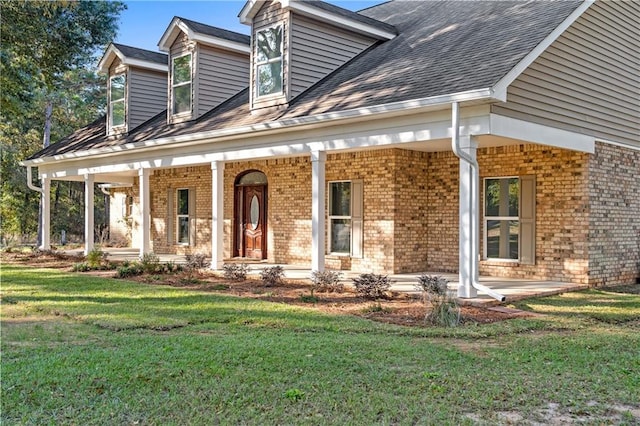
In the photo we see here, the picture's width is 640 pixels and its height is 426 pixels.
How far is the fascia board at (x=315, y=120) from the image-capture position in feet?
27.5

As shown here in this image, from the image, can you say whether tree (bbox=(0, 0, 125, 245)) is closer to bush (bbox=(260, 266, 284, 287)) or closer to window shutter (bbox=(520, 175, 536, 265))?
bush (bbox=(260, 266, 284, 287))

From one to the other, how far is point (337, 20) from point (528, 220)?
5.99m

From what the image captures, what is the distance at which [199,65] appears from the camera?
15336 millimetres

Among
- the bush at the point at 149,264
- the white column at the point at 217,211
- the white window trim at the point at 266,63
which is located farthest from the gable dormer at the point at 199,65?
the bush at the point at 149,264

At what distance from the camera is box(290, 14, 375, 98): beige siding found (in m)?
12.7

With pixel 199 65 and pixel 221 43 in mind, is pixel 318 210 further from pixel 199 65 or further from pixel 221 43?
pixel 221 43

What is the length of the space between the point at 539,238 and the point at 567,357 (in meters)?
5.66

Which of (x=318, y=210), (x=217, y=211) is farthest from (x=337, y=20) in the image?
(x=217, y=211)

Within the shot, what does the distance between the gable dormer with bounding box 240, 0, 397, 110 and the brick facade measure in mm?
2015

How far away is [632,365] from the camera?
218 inches

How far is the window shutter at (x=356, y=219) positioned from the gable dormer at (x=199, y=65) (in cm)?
485

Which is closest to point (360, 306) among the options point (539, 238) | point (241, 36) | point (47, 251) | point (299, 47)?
point (539, 238)

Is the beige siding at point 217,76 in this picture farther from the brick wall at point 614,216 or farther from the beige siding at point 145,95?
the brick wall at point 614,216

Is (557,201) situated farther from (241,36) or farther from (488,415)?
(241,36)
